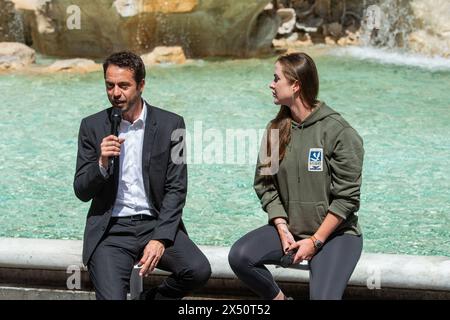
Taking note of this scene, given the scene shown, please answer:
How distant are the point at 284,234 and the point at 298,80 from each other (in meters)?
0.63

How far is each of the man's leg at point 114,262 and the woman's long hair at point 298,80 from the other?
68cm

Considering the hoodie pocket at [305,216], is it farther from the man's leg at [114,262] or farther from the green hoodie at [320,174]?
the man's leg at [114,262]

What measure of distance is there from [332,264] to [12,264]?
4.57 feet

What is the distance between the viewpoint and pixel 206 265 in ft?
12.0

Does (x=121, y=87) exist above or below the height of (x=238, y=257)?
Answer: above

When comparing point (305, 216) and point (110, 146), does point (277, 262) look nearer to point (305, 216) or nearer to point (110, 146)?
point (305, 216)

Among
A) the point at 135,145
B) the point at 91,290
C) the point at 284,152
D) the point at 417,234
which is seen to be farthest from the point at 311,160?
the point at 417,234

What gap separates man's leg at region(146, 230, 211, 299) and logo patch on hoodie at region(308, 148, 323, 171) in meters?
→ 0.57

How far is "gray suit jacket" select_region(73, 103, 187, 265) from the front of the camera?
365 centimetres

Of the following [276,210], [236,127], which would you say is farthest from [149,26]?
[276,210]

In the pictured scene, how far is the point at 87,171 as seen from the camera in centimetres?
363

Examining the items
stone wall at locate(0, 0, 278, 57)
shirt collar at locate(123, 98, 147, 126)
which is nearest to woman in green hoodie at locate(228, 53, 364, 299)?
shirt collar at locate(123, 98, 147, 126)

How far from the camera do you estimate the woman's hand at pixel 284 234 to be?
362 centimetres

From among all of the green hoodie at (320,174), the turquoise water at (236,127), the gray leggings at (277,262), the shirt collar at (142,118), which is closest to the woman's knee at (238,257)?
the gray leggings at (277,262)
